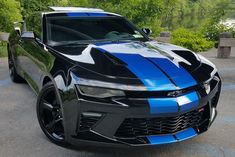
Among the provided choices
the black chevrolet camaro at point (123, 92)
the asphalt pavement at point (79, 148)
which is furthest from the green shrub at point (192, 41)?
the black chevrolet camaro at point (123, 92)

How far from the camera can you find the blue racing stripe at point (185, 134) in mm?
3293

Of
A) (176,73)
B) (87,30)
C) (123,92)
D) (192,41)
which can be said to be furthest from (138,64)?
(192,41)

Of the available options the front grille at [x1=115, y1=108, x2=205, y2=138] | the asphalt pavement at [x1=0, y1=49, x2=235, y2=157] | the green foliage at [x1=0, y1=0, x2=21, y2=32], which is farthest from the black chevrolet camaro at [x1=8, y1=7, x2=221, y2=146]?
the green foliage at [x1=0, y1=0, x2=21, y2=32]

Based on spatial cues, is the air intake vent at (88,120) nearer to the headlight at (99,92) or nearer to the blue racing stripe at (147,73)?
the headlight at (99,92)

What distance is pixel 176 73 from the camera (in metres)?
3.42

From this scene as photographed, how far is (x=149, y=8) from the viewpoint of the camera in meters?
15.3

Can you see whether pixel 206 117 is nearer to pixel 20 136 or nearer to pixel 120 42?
pixel 120 42

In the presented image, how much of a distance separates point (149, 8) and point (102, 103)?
41.7 ft

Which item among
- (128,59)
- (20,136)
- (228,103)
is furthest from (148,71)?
(228,103)

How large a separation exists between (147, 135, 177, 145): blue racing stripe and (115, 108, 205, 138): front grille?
0.04 m

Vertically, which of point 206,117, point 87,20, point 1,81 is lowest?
point 1,81

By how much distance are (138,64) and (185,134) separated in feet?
2.69

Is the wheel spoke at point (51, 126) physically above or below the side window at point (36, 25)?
below

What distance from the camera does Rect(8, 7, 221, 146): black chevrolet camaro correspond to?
10.2 ft
